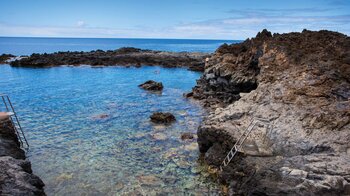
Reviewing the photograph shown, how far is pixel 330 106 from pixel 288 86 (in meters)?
3.45

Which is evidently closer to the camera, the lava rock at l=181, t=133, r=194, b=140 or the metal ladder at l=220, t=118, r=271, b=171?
the metal ladder at l=220, t=118, r=271, b=171

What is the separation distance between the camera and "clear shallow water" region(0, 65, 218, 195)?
1719cm

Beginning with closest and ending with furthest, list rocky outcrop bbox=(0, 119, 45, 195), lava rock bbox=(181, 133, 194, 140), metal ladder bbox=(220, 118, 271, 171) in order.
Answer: rocky outcrop bbox=(0, 119, 45, 195), metal ladder bbox=(220, 118, 271, 171), lava rock bbox=(181, 133, 194, 140)

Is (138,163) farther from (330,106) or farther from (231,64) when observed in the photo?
(231,64)

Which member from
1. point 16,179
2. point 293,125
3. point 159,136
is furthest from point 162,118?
point 16,179

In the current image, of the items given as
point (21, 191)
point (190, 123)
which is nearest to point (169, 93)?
point (190, 123)

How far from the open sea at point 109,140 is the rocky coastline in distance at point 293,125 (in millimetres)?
2628

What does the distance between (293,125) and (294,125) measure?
0.18ft

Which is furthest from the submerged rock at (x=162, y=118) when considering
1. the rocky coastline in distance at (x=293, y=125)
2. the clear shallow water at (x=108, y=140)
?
the rocky coastline in distance at (x=293, y=125)

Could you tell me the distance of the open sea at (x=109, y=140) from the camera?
17.2 meters

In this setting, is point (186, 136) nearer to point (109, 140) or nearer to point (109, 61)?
point (109, 140)

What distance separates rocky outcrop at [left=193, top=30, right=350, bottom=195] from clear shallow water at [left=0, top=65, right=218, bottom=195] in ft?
8.65

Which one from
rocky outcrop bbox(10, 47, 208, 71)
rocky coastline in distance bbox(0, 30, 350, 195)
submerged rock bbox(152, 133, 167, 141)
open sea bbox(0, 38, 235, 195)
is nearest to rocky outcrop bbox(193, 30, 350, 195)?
rocky coastline in distance bbox(0, 30, 350, 195)

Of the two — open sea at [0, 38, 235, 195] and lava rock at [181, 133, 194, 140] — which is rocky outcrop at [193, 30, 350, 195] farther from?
lava rock at [181, 133, 194, 140]
